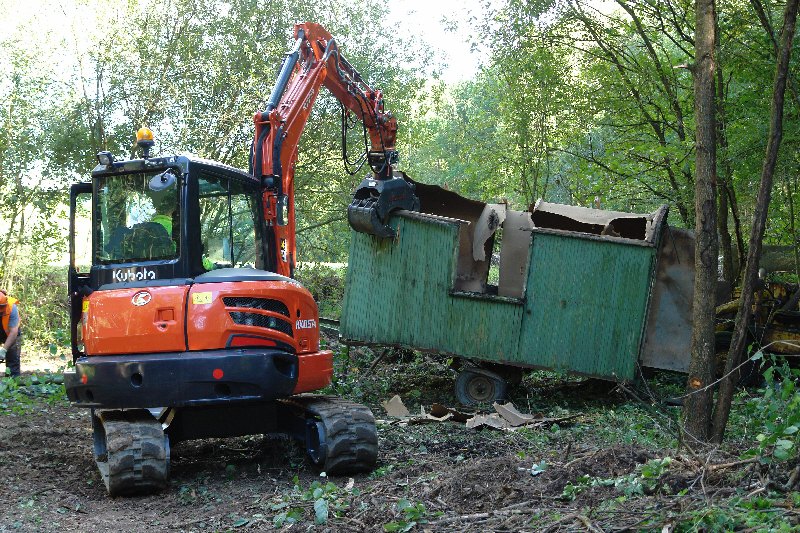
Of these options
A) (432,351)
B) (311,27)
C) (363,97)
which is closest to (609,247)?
(432,351)

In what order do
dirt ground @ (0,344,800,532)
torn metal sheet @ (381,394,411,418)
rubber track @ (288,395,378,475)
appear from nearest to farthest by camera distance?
dirt ground @ (0,344,800,532)
rubber track @ (288,395,378,475)
torn metal sheet @ (381,394,411,418)

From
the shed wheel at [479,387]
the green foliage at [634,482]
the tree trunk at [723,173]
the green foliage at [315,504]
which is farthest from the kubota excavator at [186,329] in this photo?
the tree trunk at [723,173]

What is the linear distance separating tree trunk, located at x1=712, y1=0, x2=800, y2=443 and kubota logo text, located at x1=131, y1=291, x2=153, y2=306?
5033 mm

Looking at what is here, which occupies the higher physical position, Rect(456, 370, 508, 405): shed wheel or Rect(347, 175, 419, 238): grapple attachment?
Rect(347, 175, 419, 238): grapple attachment

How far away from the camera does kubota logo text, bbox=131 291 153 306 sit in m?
7.36

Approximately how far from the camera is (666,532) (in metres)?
4.52

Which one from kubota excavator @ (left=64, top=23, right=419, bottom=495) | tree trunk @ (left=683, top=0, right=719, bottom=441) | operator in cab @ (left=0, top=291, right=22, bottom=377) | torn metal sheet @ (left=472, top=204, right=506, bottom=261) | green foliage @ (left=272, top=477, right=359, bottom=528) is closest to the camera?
green foliage @ (left=272, top=477, right=359, bottom=528)

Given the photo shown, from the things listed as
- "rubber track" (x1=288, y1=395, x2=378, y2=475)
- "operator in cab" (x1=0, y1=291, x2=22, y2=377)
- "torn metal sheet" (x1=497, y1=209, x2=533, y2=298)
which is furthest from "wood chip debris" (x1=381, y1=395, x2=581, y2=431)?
"operator in cab" (x1=0, y1=291, x2=22, y2=377)

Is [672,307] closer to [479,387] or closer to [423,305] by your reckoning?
[479,387]

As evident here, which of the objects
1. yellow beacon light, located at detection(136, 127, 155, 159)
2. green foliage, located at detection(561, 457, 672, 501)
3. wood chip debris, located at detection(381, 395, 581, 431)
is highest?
yellow beacon light, located at detection(136, 127, 155, 159)

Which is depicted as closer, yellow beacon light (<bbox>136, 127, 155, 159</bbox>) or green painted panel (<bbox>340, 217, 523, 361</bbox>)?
yellow beacon light (<bbox>136, 127, 155, 159</bbox>)

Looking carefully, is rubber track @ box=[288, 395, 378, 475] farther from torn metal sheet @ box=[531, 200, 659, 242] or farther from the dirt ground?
torn metal sheet @ box=[531, 200, 659, 242]

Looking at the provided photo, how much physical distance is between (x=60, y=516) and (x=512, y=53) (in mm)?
13834

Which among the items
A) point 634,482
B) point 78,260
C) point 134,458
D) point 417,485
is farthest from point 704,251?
point 78,260
